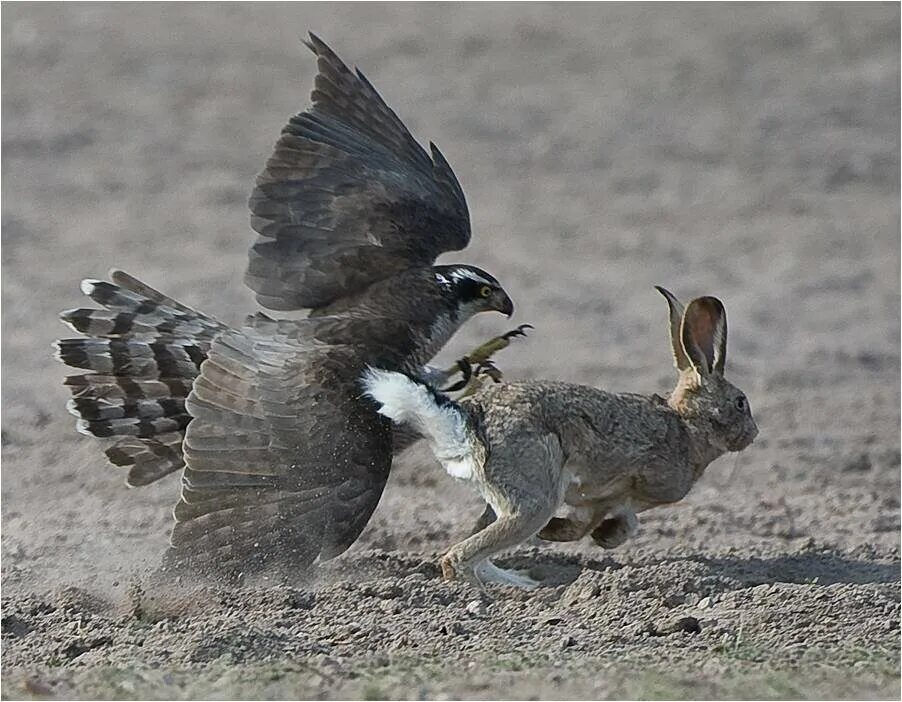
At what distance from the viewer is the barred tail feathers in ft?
24.8

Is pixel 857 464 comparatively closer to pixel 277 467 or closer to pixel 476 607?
pixel 476 607

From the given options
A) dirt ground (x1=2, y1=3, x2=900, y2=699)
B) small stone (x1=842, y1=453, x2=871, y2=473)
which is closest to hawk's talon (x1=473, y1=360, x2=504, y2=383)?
dirt ground (x1=2, y1=3, x2=900, y2=699)

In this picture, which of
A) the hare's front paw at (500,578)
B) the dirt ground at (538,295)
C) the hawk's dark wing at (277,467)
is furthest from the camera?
the hare's front paw at (500,578)

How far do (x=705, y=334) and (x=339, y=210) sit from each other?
6.09 ft

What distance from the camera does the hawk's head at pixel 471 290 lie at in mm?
8078

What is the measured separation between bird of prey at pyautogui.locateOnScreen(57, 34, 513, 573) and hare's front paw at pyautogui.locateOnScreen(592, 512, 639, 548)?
2.98 ft

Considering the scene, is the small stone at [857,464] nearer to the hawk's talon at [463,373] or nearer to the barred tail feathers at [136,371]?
the hawk's talon at [463,373]

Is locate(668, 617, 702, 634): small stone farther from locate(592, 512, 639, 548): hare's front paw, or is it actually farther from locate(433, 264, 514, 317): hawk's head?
locate(433, 264, 514, 317): hawk's head

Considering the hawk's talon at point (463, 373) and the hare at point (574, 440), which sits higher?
the hawk's talon at point (463, 373)

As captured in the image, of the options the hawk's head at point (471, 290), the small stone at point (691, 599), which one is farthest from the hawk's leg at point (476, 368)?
the small stone at point (691, 599)

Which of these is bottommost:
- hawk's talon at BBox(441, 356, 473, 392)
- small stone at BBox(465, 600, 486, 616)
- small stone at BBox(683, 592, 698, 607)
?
small stone at BBox(683, 592, 698, 607)

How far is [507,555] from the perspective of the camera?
25.3 ft

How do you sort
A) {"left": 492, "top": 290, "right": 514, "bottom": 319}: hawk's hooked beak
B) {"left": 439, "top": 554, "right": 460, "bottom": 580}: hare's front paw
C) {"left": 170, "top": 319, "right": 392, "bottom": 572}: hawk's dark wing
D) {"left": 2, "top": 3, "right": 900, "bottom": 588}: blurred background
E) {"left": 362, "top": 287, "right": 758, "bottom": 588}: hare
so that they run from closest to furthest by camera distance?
{"left": 170, "top": 319, "right": 392, "bottom": 572}: hawk's dark wing, {"left": 362, "top": 287, "right": 758, "bottom": 588}: hare, {"left": 439, "top": 554, "right": 460, "bottom": 580}: hare's front paw, {"left": 492, "top": 290, "right": 514, "bottom": 319}: hawk's hooked beak, {"left": 2, "top": 3, "right": 900, "bottom": 588}: blurred background

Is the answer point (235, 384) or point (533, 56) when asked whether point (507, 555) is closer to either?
point (235, 384)
